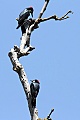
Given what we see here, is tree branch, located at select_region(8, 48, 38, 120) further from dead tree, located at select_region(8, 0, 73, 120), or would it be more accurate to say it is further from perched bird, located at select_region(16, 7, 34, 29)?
perched bird, located at select_region(16, 7, 34, 29)

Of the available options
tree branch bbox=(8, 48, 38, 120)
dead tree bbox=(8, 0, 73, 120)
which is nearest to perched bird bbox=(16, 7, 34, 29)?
dead tree bbox=(8, 0, 73, 120)

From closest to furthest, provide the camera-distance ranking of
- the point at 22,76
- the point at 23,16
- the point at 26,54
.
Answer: the point at 22,76 < the point at 26,54 < the point at 23,16

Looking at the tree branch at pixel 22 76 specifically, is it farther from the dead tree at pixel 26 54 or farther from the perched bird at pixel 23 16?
the perched bird at pixel 23 16

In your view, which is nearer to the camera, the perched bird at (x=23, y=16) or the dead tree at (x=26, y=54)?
the dead tree at (x=26, y=54)

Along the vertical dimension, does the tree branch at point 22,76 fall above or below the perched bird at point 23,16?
below

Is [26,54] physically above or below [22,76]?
above

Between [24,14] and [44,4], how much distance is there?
586mm

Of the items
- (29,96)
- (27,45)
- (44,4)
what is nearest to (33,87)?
(29,96)

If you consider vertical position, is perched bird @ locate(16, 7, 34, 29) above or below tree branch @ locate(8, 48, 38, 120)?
above

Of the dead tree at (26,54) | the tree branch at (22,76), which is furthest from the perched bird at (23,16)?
the tree branch at (22,76)

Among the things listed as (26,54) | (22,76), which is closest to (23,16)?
(26,54)

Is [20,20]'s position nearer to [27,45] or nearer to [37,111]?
[27,45]

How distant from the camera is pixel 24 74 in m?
5.38

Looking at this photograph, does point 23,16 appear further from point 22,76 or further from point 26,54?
point 22,76
